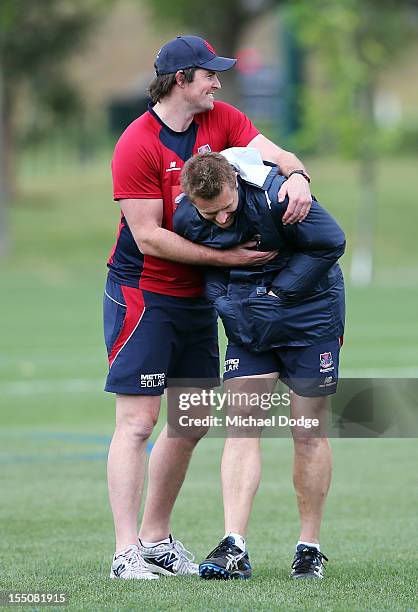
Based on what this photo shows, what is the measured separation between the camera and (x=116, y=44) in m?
90.7

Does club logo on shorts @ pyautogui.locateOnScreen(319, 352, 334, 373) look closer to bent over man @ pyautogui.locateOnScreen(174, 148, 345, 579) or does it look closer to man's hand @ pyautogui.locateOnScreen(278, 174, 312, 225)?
bent over man @ pyautogui.locateOnScreen(174, 148, 345, 579)

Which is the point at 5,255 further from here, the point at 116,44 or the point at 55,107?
the point at 116,44

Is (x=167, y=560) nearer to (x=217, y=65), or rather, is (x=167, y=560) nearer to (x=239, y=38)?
(x=217, y=65)

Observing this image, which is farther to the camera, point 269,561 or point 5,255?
point 5,255

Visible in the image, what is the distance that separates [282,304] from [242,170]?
621mm

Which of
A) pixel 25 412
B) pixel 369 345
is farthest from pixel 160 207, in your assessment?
pixel 369 345

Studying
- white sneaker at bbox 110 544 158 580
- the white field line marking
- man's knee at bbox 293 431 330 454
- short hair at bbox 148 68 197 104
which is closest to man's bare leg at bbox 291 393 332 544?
man's knee at bbox 293 431 330 454

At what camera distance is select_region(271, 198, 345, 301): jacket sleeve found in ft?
18.9

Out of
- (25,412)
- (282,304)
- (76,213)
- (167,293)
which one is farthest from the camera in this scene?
(76,213)

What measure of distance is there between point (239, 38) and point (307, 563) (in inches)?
1320

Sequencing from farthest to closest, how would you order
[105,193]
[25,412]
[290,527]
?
[105,193] < [25,412] < [290,527]

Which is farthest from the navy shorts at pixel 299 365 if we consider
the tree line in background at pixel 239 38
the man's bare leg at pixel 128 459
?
the tree line in background at pixel 239 38

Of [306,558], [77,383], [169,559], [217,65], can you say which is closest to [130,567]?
[169,559]

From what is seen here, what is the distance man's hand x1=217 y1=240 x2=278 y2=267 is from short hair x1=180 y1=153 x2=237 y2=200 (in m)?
0.32
